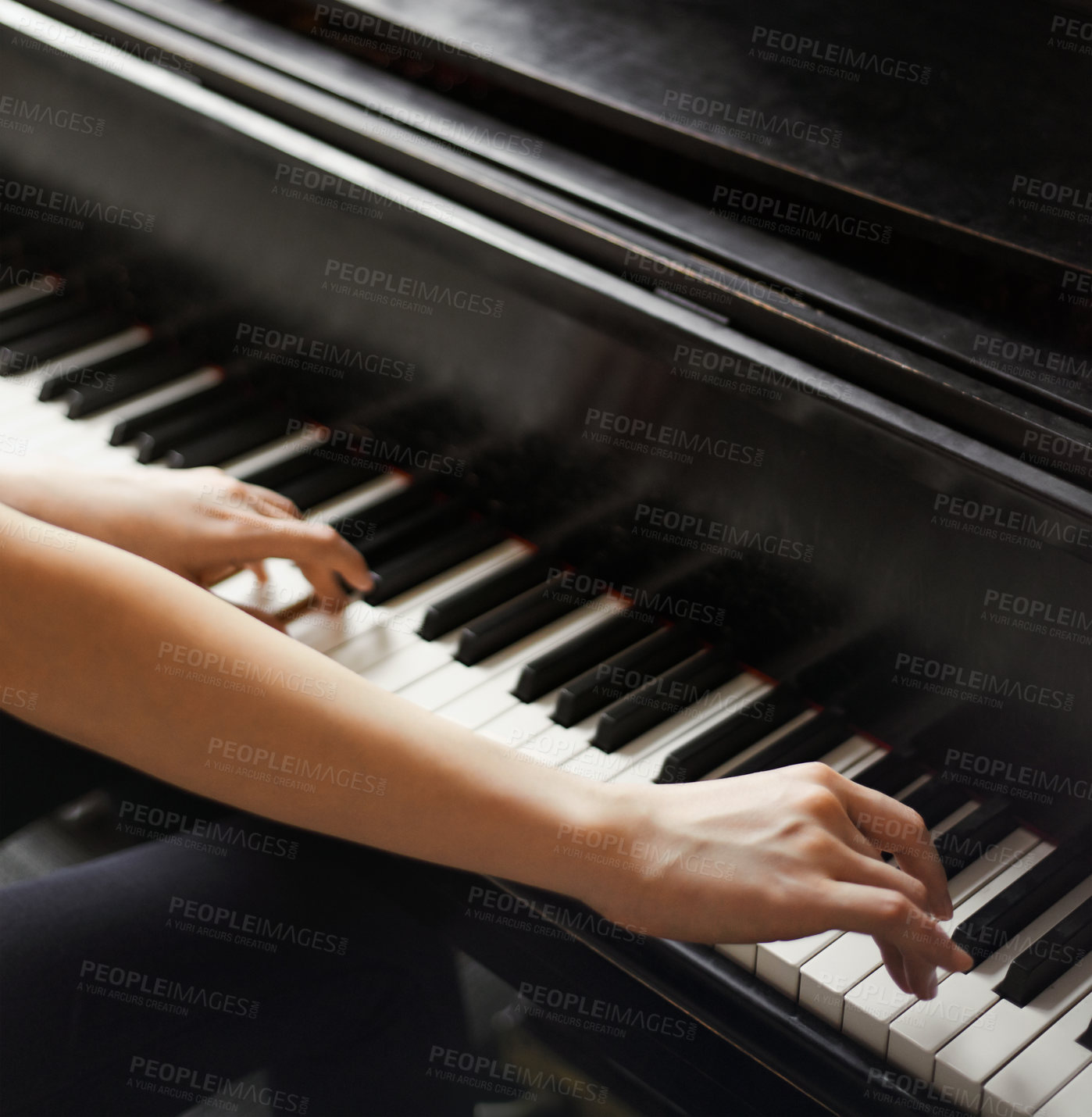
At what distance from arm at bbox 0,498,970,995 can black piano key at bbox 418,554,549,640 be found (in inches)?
16.0

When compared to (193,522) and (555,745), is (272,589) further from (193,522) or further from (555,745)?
(555,745)

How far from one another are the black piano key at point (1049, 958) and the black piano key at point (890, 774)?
8.6 inches

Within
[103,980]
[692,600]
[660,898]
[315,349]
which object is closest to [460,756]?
[660,898]

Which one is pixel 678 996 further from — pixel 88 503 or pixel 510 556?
pixel 88 503

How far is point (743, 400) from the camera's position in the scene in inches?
50.4

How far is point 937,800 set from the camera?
132 cm

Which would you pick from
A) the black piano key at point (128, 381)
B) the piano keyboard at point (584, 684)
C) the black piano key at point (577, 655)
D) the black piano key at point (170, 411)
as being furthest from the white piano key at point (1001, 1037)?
the black piano key at point (128, 381)

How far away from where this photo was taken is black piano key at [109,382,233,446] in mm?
1805

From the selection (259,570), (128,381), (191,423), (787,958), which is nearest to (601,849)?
(787,958)

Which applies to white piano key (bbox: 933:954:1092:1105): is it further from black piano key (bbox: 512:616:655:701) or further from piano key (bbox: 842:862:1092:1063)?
black piano key (bbox: 512:616:655:701)

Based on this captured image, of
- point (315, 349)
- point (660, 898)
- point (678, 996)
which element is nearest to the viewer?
point (660, 898)

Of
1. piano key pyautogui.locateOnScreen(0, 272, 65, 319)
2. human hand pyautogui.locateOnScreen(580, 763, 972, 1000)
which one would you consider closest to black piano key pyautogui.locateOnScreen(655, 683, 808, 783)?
human hand pyautogui.locateOnScreen(580, 763, 972, 1000)

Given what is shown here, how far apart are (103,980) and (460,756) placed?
702 mm

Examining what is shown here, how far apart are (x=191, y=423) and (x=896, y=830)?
1188 millimetres
